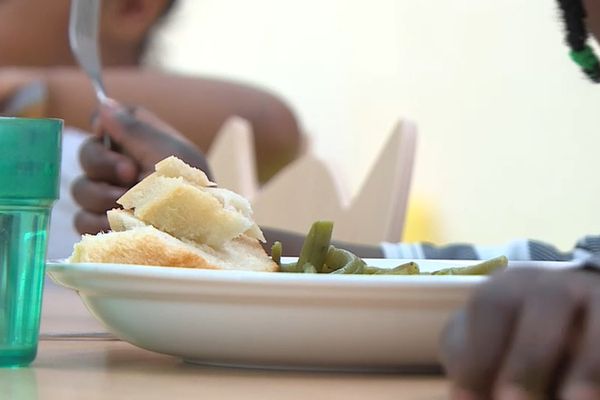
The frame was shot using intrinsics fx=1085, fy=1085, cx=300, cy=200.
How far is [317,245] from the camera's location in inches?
20.2

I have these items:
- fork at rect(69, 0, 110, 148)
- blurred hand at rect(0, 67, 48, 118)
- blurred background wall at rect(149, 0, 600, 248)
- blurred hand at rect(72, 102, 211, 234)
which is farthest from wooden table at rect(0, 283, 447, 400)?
blurred hand at rect(0, 67, 48, 118)

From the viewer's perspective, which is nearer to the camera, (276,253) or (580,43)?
(276,253)

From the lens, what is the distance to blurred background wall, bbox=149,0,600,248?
2.09 m

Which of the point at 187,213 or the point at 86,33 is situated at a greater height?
the point at 86,33

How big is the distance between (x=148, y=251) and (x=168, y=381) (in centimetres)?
7

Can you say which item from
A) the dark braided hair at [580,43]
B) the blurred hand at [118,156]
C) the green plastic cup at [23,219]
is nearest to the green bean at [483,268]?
the green plastic cup at [23,219]

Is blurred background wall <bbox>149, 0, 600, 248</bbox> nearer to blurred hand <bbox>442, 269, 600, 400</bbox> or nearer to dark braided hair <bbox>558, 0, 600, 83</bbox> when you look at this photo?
dark braided hair <bbox>558, 0, 600, 83</bbox>

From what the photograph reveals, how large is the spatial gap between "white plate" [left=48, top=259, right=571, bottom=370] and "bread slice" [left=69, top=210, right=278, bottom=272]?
0.03 metres

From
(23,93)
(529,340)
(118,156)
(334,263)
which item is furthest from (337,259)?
(23,93)

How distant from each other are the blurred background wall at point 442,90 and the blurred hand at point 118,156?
0.59 meters

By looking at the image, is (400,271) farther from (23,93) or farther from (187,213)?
(23,93)

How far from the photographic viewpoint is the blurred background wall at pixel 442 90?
6.87ft

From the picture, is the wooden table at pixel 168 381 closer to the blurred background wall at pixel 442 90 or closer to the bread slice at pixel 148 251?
the bread slice at pixel 148 251

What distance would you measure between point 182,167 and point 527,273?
10.5 inches
